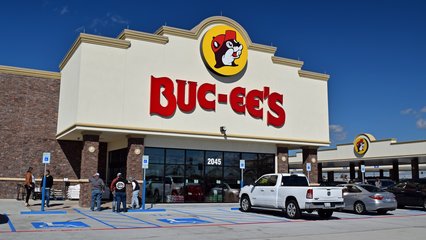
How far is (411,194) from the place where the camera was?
25562 millimetres

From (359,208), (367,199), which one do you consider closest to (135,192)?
(359,208)

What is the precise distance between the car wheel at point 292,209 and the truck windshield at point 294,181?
34.9 inches

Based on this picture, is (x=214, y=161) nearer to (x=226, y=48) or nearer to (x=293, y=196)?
(x=226, y=48)

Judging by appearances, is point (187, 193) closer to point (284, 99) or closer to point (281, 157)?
point (281, 157)

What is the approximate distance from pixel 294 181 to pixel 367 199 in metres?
4.61

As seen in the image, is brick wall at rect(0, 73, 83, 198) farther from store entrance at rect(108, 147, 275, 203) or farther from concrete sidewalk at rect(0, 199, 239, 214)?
store entrance at rect(108, 147, 275, 203)

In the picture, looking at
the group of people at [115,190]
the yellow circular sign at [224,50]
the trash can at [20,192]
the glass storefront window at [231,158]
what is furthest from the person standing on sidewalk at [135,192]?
the yellow circular sign at [224,50]

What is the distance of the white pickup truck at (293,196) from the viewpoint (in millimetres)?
Answer: 18781

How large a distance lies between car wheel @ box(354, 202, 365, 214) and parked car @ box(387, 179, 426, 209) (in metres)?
4.64

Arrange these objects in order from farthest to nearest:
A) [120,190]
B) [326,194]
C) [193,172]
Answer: [193,172] → [120,190] → [326,194]

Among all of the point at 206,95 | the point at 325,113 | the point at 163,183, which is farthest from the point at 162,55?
the point at 325,113

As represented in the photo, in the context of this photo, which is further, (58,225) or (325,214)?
(325,214)

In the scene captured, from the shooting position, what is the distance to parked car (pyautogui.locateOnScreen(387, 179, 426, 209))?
2506cm

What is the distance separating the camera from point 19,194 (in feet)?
85.5
